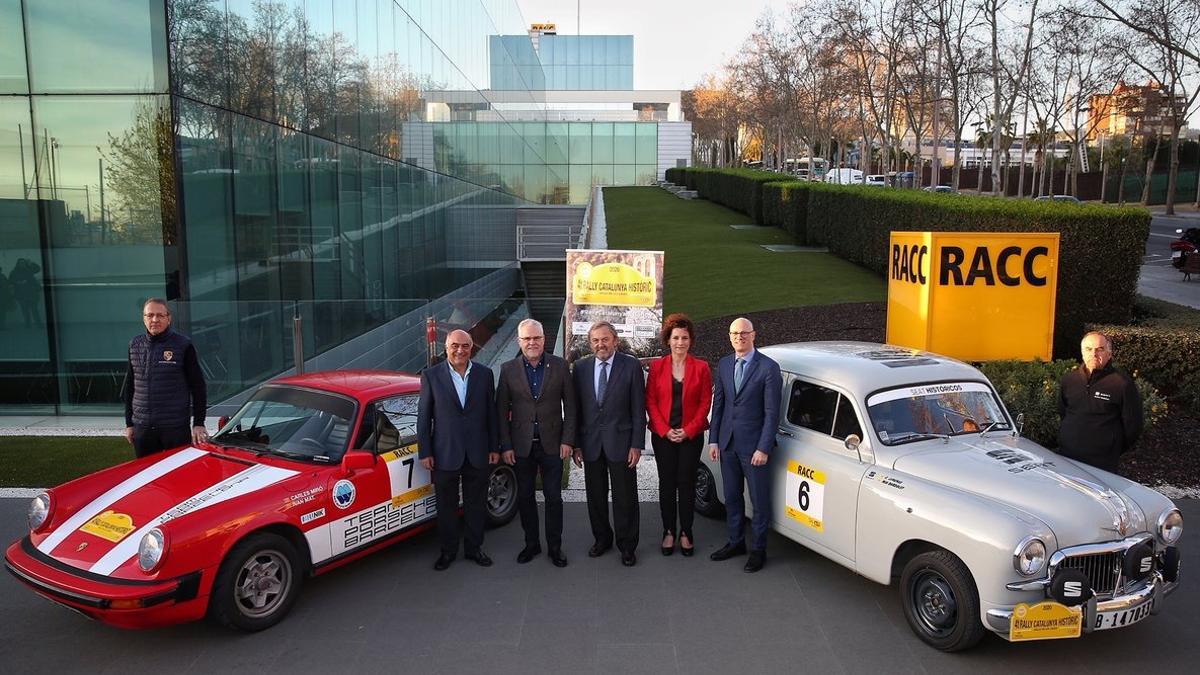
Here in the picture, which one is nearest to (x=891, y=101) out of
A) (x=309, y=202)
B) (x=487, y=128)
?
(x=487, y=128)

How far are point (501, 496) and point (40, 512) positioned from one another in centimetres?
330

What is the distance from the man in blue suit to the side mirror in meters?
2.44

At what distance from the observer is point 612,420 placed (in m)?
6.46

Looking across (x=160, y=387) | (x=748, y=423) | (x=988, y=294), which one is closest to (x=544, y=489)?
(x=748, y=423)

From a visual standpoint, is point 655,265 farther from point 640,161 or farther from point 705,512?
point 640,161

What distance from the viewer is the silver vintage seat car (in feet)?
16.0

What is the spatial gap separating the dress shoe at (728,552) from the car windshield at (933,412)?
1.51 m

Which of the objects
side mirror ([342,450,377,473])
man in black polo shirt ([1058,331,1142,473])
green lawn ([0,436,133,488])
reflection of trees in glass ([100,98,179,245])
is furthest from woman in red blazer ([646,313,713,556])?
reflection of trees in glass ([100,98,179,245])

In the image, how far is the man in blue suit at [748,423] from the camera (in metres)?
6.24

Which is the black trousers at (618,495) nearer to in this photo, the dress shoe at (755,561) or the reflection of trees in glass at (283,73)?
the dress shoe at (755,561)

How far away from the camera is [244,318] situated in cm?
1151

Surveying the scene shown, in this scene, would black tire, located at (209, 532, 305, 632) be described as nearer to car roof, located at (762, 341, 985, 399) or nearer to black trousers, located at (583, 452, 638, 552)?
black trousers, located at (583, 452, 638, 552)

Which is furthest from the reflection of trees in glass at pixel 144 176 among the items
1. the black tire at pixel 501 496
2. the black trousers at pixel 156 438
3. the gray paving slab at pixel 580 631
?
the black tire at pixel 501 496

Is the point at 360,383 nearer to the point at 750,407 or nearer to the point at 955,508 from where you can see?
the point at 750,407
